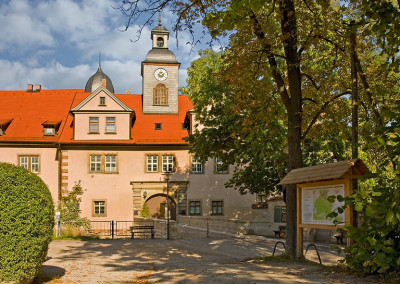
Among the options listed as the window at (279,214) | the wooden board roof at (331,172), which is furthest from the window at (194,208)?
the wooden board roof at (331,172)

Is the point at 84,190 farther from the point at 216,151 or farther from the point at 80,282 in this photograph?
the point at 80,282

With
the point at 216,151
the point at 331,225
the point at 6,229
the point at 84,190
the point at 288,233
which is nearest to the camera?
the point at 6,229

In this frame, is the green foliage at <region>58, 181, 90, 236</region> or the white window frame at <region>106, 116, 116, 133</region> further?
the white window frame at <region>106, 116, 116, 133</region>

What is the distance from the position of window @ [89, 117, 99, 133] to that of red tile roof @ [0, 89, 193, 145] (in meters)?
0.87

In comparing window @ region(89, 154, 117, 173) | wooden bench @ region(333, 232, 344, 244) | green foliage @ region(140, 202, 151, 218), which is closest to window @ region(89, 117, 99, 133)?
window @ region(89, 154, 117, 173)

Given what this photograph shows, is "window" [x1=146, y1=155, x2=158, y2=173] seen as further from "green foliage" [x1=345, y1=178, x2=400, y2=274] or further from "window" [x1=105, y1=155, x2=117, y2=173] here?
"green foliage" [x1=345, y1=178, x2=400, y2=274]

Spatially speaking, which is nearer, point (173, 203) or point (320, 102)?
point (320, 102)

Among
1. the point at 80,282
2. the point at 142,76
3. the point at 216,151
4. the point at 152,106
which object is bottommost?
the point at 80,282

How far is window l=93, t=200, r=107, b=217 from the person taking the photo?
3512cm

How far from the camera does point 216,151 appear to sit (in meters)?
24.3

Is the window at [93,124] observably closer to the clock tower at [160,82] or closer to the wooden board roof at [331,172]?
the clock tower at [160,82]

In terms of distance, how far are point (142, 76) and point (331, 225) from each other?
32.0 meters

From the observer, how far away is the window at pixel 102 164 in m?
35.7

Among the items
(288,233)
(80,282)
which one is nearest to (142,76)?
(288,233)
